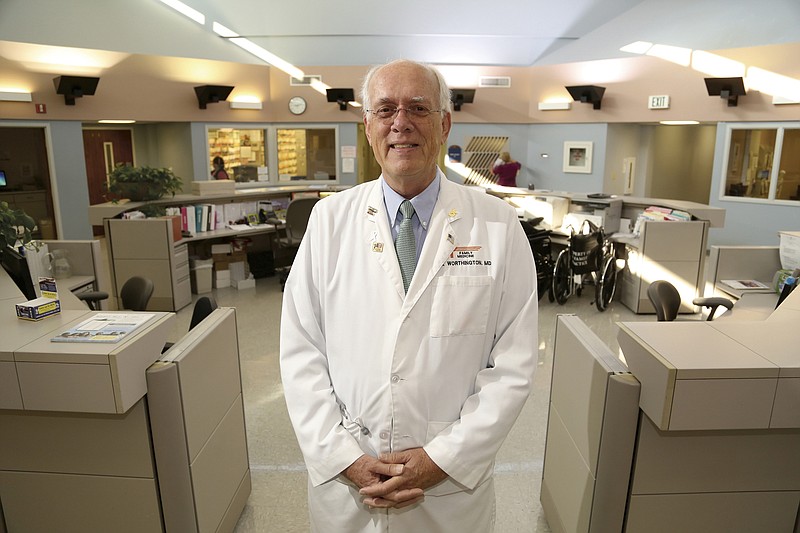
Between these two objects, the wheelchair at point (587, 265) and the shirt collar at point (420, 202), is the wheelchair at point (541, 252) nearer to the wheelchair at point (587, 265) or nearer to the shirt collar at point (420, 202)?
the wheelchair at point (587, 265)

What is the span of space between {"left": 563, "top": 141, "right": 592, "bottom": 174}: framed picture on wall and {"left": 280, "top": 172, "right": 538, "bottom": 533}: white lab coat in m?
9.35

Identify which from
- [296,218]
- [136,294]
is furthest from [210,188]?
[136,294]

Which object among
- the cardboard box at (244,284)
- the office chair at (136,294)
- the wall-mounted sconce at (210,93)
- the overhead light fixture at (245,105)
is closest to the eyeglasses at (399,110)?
the office chair at (136,294)

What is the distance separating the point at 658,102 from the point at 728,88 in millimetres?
1191

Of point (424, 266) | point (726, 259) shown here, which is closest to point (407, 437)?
point (424, 266)

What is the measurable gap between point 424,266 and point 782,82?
8.95m

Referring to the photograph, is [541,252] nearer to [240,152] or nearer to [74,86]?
[240,152]

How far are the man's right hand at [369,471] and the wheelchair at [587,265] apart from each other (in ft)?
16.5

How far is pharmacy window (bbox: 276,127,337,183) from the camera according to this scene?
1084 centimetres

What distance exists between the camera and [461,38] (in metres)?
11.0

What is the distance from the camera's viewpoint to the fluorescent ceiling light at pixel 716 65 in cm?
871

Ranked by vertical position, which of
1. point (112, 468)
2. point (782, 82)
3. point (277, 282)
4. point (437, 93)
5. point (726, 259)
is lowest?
point (277, 282)

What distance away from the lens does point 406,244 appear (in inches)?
72.7

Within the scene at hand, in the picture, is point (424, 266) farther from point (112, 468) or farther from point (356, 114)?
point (356, 114)
